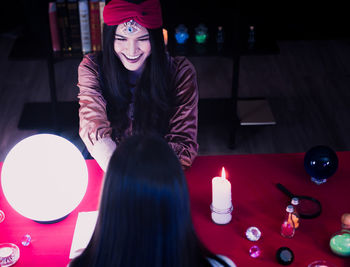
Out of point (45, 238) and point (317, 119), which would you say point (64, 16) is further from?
point (317, 119)

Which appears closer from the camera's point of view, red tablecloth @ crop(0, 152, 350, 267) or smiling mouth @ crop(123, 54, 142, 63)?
red tablecloth @ crop(0, 152, 350, 267)

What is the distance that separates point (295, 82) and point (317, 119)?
20.3 inches

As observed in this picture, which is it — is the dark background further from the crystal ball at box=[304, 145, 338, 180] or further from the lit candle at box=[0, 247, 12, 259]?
the lit candle at box=[0, 247, 12, 259]

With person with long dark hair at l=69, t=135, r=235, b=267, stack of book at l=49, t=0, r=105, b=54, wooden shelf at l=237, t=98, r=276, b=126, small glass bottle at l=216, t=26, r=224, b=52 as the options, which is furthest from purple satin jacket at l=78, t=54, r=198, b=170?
wooden shelf at l=237, t=98, r=276, b=126

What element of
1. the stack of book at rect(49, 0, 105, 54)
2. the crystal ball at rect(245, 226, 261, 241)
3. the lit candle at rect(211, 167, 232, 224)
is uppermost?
the stack of book at rect(49, 0, 105, 54)

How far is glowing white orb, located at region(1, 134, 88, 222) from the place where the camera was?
64.0 inches

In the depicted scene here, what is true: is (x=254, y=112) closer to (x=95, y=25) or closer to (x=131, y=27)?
(x=95, y=25)

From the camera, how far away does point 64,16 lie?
297 centimetres

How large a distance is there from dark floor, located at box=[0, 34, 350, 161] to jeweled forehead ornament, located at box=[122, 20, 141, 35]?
1.48 metres

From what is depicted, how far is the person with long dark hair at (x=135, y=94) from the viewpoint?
199 cm

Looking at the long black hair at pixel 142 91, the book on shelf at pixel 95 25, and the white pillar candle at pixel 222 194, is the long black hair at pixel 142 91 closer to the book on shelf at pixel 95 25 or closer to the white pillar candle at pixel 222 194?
the white pillar candle at pixel 222 194

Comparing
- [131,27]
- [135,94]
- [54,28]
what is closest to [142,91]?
[135,94]

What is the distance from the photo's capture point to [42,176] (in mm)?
1622

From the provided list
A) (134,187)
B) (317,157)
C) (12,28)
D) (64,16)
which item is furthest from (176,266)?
(12,28)
